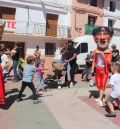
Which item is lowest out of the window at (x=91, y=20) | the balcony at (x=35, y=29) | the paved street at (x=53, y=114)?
the paved street at (x=53, y=114)

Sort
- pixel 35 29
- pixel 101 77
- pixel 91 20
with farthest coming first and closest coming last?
pixel 91 20, pixel 35 29, pixel 101 77

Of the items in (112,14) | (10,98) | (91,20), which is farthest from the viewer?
(112,14)

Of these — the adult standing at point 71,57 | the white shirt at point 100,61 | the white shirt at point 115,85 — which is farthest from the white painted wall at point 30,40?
the white shirt at point 115,85

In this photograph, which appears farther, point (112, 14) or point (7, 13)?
point (112, 14)

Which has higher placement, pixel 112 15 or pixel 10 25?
pixel 112 15

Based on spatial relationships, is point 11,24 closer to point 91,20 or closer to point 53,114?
point 91,20

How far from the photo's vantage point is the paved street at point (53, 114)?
25.0 ft

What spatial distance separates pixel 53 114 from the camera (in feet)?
28.2

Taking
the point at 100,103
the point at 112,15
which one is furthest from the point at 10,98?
the point at 112,15

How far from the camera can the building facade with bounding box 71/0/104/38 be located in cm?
3151

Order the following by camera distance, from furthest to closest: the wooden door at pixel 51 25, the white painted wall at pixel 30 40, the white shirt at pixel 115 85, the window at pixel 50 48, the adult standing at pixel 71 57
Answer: the wooden door at pixel 51 25, the window at pixel 50 48, the white painted wall at pixel 30 40, the adult standing at pixel 71 57, the white shirt at pixel 115 85

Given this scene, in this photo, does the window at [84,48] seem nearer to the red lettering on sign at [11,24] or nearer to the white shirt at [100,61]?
the red lettering on sign at [11,24]

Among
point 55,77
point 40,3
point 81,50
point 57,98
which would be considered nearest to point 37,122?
point 57,98

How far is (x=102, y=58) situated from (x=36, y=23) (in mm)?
19511
